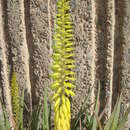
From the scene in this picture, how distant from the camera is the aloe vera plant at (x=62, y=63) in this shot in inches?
20.7

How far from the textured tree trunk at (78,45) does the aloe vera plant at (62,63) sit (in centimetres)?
35

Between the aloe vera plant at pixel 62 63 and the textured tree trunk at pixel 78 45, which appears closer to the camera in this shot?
the aloe vera plant at pixel 62 63

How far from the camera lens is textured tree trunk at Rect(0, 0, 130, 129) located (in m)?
0.94

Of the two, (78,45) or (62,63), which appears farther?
(78,45)

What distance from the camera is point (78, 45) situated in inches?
38.2

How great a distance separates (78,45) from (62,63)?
16.2 inches

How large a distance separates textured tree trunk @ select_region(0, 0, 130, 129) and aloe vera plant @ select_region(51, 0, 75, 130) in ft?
1.14

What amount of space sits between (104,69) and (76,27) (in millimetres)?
207

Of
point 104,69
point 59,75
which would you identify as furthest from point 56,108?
point 104,69

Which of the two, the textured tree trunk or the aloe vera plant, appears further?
the textured tree trunk

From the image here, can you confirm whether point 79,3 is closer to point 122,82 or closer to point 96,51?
point 96,51

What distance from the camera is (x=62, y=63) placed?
0.57 m

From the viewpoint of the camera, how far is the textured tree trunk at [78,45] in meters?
0.94

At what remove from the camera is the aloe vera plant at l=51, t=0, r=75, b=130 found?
1.72 ft
